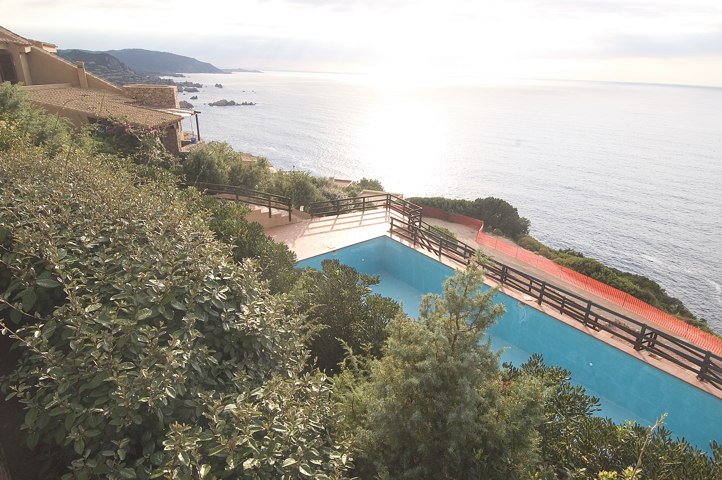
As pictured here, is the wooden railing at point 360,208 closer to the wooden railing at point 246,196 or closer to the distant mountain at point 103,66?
the wooden railing at point 246,196

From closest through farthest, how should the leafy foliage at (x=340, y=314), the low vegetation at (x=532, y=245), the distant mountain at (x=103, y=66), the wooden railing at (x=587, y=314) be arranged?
the leafy foliage at (x=340, y=314), the wooden railing at (x=587, y=314), the low vegetation at (x=532, y=245), the distant mountain at (x=103, y=66)

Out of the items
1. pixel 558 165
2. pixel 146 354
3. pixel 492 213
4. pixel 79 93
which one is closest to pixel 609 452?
pixel 146 354

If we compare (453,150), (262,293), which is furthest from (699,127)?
(262,293)

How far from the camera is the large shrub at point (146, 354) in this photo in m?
3.27

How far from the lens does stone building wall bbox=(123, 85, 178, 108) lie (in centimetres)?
2573

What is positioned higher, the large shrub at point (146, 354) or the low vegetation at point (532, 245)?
the large shrub at point (146, 354)

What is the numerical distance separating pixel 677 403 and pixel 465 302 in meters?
7.68

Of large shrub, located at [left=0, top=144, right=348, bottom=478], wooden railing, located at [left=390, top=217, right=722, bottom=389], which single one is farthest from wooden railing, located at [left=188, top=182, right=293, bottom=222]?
large shrub, located at [left=0, top=144, right=348, bottom=478]

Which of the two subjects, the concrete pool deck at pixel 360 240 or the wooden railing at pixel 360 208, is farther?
the wooden railing at pixel 360 208

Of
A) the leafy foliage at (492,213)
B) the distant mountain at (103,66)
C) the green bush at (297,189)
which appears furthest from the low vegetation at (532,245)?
the distant mountain at (103,66)

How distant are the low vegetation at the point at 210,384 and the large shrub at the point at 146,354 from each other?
0.06 ft

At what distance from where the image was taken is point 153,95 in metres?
26.4

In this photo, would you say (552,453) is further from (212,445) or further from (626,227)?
(626,227)

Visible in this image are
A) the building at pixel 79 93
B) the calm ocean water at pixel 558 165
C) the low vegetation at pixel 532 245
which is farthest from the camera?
the calm ocean water at pixel 558 165
